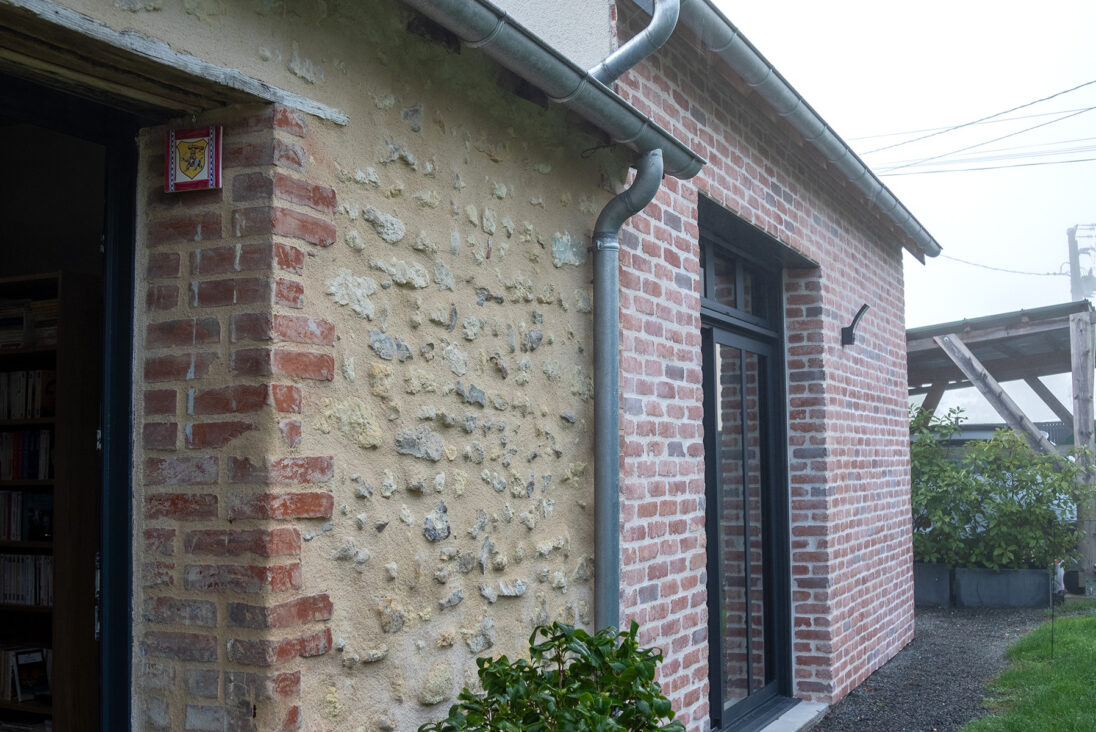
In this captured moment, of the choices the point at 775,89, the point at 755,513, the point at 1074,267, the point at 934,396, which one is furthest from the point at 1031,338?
the point at 1074,267

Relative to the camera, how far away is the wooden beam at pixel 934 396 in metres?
12.3

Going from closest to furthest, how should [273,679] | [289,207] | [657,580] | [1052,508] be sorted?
[273,679], [289,207], [657,580], [1052,508]

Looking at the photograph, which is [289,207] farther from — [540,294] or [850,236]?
[850,236]

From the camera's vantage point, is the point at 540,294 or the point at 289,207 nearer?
the point at 289,207

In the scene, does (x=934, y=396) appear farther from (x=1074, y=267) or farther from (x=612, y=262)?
(x=1074, y=267)

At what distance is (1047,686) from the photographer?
6.27 metres

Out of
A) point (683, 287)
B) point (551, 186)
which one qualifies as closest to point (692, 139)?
point (683, 287)

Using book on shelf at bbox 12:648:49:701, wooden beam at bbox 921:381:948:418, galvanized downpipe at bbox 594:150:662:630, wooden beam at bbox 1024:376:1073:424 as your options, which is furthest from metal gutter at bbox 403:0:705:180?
wooden beam at bbox 1024:376:1073:424

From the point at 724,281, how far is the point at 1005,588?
642 cm

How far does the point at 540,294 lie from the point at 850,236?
14.6 feet

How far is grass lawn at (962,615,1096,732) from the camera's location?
5402mm

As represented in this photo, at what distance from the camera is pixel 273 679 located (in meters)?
2.22

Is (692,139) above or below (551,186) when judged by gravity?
above

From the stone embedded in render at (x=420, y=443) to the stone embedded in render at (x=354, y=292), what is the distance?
13.6 inches
